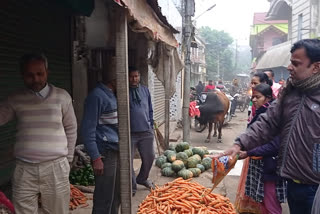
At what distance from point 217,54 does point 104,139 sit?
173 ft

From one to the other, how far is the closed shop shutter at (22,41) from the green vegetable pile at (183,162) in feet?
8.02

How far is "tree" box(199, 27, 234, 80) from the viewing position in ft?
175

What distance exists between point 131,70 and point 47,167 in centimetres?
233

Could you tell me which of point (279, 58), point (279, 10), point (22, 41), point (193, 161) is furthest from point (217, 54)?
point (22, 41)

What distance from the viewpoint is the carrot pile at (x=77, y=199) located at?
463 centimetres

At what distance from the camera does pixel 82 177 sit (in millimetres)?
5605

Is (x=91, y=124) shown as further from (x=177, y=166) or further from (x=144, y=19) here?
(x=177, y=166)

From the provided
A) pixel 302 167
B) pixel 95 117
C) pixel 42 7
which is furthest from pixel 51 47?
pixel 302 167

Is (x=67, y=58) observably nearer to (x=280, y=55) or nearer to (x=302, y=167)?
(x=302, y=167)

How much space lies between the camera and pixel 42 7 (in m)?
5.10

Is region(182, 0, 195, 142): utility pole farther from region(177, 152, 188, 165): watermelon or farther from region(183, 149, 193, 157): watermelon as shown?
region(177, 152, 188, 165): watermelon

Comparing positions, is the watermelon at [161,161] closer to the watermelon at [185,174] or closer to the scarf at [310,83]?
the watermelon at [185,174]

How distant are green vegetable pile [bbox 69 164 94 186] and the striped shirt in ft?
9.79

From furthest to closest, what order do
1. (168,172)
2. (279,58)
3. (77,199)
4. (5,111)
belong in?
(279,58)
(168,172)
(77,199)
(5,111)
